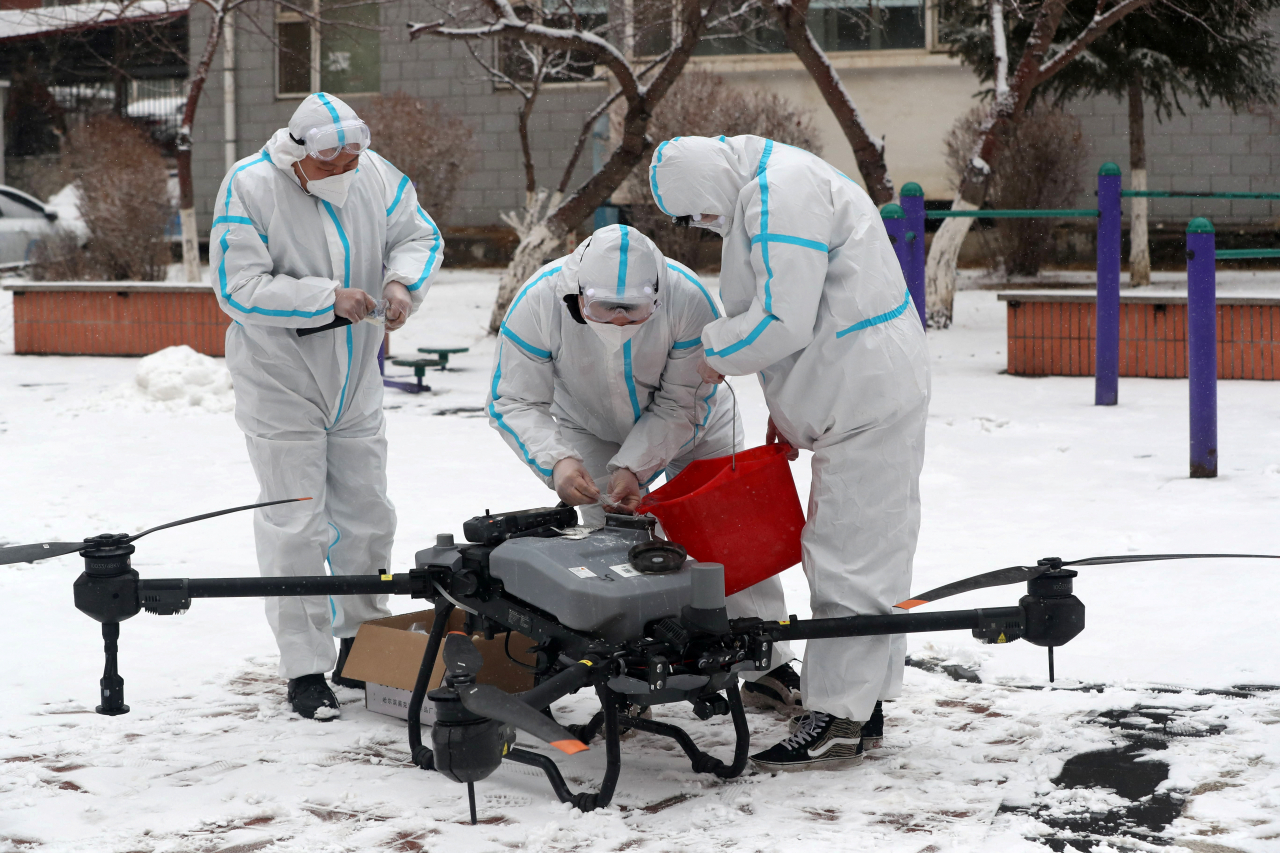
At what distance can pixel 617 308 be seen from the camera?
10.8 ft

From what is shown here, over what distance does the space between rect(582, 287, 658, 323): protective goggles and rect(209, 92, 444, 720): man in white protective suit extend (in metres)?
0.73

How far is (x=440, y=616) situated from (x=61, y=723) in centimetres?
120

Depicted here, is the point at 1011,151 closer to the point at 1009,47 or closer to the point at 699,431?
the point at 1009,47

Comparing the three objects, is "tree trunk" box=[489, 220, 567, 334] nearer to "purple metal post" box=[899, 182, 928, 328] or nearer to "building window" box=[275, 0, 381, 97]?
"purple metal post" box=[899, 182, 928, 328]

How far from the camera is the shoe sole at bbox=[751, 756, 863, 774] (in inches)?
127

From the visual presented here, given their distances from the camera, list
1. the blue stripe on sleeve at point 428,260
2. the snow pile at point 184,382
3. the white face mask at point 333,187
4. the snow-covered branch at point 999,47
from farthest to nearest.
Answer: the snow-covered branch at point 999,47 → the snow pile at point 184,382 → the blue stripe on sleeve at point 428,260 → the white face mask at point 333,187

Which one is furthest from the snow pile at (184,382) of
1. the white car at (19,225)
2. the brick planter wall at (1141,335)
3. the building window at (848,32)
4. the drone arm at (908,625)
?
the building window at (848,32)

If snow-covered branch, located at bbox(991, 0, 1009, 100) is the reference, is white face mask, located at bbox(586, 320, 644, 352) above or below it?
below

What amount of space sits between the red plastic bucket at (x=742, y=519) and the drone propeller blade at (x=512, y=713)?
70cm

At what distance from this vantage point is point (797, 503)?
3.34 metres

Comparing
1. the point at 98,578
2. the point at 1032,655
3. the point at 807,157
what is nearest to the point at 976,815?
the point at 1032,655

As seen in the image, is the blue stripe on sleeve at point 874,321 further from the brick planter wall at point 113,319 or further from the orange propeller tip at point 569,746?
the brick planter wall at point 113,319

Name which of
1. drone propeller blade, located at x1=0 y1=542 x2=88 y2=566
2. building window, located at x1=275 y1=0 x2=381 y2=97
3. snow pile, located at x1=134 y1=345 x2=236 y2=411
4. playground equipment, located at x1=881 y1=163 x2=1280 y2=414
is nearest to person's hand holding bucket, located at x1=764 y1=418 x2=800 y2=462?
drone propeller blade, located at x1=0 y1=542 x2=88 y2=566

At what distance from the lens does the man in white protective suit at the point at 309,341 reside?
3656 millimetres
